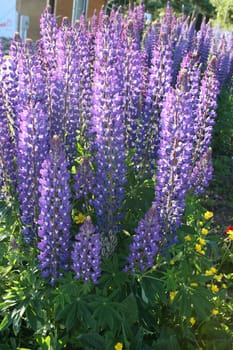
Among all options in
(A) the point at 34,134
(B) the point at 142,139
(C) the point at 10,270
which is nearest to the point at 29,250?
(C) the point at 10,270

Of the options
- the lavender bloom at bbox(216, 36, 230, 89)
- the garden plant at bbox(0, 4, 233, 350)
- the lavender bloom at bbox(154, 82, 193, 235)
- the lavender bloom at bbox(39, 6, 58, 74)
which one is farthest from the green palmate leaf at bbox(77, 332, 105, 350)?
the lavender bloom at bbox(216, 36, 230, 89)

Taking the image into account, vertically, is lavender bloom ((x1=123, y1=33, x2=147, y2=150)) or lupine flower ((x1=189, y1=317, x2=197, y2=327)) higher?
lavender bloom ((x1=123, y1=33, x2=147, y2=150))

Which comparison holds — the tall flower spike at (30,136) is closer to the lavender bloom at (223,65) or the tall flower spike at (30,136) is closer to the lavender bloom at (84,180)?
the lavender bloom at (84,180)

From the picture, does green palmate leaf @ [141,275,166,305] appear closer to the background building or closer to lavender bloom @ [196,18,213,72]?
lavender bloom @ [196,18,213,72]

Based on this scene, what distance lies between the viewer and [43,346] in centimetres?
278

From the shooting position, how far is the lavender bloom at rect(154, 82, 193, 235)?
8.77 feet

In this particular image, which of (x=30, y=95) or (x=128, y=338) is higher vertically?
(x=30, y=95)

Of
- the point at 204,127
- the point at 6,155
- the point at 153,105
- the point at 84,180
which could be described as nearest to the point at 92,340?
the point at 84,180

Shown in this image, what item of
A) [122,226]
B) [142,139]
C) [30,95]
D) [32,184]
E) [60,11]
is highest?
[60,11]

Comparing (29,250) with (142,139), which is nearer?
(29,250)

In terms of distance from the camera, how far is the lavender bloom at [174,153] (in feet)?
8.77

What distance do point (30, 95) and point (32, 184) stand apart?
55 centimetres

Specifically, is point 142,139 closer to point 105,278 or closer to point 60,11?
point 105,278

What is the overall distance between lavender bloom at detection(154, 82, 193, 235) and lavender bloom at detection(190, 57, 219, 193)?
1.79ft
